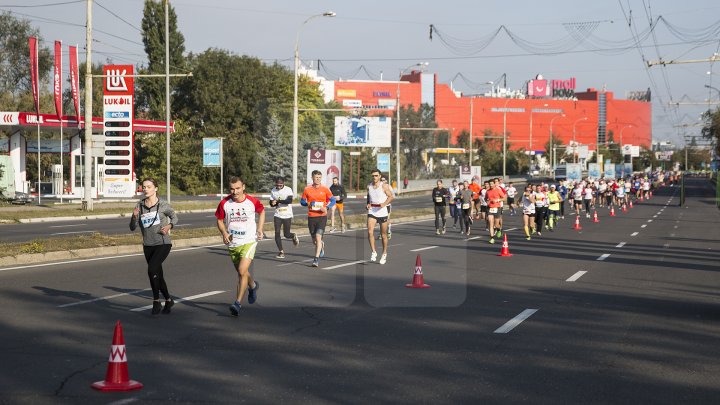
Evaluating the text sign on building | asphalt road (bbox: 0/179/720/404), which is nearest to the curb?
asphalt road (bbox: 0/179/720/404)

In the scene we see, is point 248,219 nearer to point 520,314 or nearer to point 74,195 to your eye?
point 520,314

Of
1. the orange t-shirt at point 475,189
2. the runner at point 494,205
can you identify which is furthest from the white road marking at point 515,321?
the orange t-shirt at point 475,189

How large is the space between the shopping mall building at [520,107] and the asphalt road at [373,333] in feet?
407

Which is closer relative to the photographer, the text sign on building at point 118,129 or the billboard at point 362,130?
the text sign on building at point 118,129

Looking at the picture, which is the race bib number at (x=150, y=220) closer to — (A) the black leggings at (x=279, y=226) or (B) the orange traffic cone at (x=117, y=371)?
(B) the orange traffic cone at (x=117, y=371)

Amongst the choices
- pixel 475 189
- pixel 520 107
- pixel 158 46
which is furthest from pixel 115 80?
pixel 520 107

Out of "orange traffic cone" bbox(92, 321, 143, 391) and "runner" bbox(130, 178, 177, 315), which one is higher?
"runner" bbox(130, 178, 177, 315)

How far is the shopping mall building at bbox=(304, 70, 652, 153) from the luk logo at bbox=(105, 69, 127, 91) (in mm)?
98005

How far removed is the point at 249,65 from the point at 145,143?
12.6 meters

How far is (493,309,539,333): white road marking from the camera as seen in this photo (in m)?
10.4

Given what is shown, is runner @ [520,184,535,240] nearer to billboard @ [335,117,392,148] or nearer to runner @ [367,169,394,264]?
runner @ [367,169,394,264]

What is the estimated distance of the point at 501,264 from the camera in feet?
61.9

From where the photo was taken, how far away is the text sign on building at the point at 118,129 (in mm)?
40750

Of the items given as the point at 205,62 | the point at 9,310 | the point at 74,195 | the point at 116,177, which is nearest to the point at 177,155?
the point at 205,62
